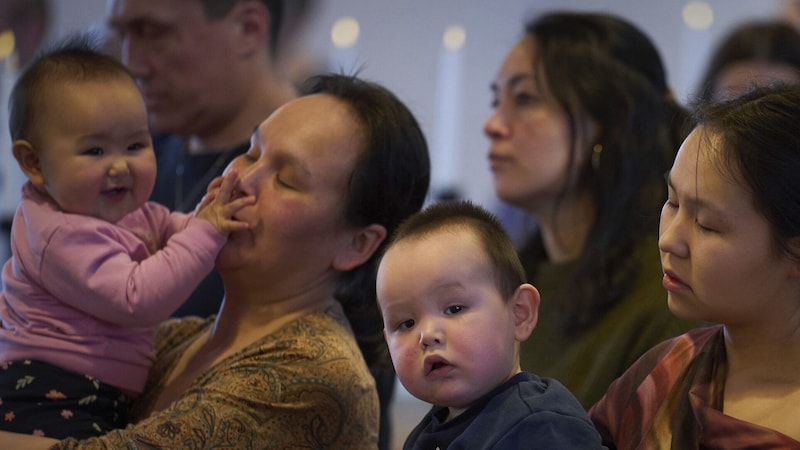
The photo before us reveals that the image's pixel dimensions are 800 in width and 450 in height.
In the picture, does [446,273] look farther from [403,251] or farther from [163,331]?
[163,331]

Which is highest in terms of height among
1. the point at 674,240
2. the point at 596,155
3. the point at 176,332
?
the point at 674,240

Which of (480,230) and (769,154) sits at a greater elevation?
(769,154)

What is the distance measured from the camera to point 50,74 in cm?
194

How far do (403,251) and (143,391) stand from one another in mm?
790

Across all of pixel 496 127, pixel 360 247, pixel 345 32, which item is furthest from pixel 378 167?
pixel 345 32

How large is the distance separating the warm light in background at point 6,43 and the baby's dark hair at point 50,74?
8.54ft

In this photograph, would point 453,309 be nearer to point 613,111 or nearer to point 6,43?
point 613,111

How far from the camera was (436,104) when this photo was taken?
676 cm

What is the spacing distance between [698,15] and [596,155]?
4.14 meters

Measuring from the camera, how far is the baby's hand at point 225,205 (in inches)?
77.1

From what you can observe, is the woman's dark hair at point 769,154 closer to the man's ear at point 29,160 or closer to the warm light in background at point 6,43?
the man's ear at point 29,160

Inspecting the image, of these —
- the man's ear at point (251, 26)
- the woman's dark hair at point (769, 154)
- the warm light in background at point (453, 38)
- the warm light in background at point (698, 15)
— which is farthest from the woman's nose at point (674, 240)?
the warm light in background at point (698, 15)

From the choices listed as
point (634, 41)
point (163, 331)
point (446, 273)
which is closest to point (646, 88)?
point (634, 41)

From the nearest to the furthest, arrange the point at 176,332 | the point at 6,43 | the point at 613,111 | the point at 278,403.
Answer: the point at 278,403 < the point at 176,332 < the point at 613,111 < the point at 6,43
